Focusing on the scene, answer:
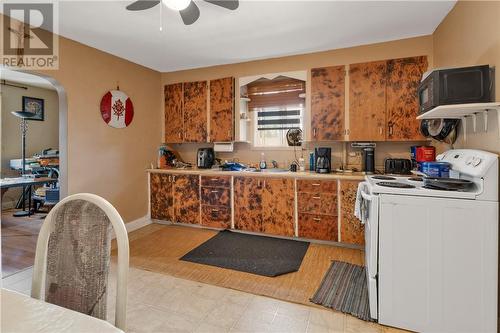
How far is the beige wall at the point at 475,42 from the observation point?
5.68 ft

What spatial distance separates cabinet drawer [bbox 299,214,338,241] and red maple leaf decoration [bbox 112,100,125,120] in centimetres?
293

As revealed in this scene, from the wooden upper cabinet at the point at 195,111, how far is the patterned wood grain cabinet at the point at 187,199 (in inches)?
27.7

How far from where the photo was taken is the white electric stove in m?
1.57

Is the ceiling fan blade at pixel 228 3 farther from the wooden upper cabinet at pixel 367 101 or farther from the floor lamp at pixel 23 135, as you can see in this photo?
the floor lamp at pixel 23 135

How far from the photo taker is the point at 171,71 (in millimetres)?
4430

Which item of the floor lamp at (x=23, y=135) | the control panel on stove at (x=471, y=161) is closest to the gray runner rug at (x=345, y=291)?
the control panel on stove at (x=471, y=161)

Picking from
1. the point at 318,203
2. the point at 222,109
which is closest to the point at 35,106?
the point at 222,109

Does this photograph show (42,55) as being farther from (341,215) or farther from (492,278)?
(492,278)

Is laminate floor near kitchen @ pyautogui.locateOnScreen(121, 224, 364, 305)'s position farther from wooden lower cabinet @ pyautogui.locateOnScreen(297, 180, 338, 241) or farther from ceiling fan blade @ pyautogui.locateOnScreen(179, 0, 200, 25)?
ceiling fan blade @ pyautogui.locateOnScreen(179, 0, 200, 25)

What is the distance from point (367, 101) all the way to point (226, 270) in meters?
2.65

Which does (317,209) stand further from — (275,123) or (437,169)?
(275,123)

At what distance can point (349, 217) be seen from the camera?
3088mm

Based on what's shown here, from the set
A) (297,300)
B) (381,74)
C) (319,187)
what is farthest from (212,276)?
(381,74)

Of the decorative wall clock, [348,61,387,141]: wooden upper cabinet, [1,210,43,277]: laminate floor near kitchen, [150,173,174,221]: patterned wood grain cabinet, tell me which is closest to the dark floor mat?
[150,173,174,221]: patterned wood grain cabinet
